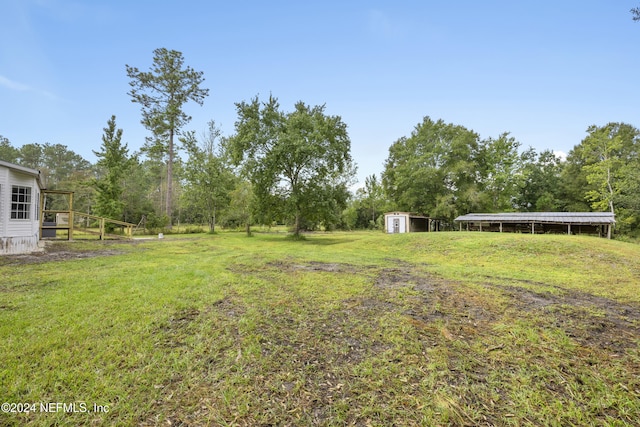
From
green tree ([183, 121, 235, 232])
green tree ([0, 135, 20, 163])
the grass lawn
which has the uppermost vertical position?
green tree ([0, 135, 20, 163])

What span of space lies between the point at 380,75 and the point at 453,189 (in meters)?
22.3

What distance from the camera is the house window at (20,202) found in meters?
10.5

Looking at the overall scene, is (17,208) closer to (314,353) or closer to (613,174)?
(314,353)

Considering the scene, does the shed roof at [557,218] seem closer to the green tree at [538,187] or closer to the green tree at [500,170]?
the green tree at [500,170]

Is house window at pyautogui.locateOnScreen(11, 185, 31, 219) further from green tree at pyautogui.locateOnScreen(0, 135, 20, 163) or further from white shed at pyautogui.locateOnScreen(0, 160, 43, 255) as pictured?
green tree at pyautogui.locateOnScreen(0, 135, 20, 163)

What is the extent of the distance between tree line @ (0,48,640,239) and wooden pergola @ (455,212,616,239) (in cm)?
497

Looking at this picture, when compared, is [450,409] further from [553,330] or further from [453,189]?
[453,189]

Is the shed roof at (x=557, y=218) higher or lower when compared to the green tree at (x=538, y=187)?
lower

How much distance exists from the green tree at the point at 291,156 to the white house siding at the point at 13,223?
11175mm

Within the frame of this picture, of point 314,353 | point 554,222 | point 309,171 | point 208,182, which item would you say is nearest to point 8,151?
point 208,182

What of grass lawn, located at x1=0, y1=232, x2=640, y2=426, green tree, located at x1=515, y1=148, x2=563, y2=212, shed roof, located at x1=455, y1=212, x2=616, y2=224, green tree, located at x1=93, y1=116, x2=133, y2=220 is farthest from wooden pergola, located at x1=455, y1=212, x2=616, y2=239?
green tree, located at x1=93, y1=116, x2=133, y2=220

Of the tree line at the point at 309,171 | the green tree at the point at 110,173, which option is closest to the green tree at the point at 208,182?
the tree line at the point at 309,171

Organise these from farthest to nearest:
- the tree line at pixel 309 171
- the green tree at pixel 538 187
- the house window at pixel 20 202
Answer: the green tree at pixel 538 187
the tree line at pixel 309 171
the house window at pixel 20 202

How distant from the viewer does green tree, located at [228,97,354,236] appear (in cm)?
1903
